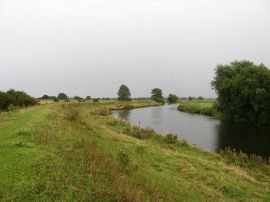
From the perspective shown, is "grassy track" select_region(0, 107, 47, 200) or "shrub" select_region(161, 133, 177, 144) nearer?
"grassy track" select_region(0, 107, 47, 200)

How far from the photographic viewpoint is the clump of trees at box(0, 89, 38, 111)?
41.8m

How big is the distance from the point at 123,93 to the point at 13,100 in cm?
8752

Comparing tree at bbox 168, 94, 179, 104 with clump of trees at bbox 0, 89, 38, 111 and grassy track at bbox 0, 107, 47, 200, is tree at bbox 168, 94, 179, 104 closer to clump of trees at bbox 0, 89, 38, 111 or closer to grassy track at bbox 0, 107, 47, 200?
clump of trees at bbox 0, 89, 38, 111

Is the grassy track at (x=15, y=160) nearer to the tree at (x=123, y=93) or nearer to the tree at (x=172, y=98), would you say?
the tree at (x=123, y=93)

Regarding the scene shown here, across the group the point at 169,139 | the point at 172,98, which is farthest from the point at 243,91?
the point at 172,98

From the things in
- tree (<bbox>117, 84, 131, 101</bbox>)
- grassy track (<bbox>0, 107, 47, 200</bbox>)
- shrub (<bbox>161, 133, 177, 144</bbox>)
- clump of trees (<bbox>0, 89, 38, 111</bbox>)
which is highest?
tree (<bbox>117, 84, 131, 101</bbox>)

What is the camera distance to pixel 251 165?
21.3 metres

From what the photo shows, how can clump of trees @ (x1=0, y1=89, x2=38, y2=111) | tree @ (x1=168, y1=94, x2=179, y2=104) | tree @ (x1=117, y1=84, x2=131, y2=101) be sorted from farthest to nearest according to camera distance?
tree @ (x1=168, y1=94, x2=179, y2=104), tree @ (x1=117, y1=84, x2=131, y2=101), clump of trees @ (x1=0, y1=89, x2=38, y2=111)

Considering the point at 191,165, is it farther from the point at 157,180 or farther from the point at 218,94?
the point at 218,94

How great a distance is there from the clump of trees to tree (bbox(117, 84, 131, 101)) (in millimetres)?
76265

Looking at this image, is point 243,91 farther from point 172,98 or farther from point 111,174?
point 172,98

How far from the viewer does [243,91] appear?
5278 cm

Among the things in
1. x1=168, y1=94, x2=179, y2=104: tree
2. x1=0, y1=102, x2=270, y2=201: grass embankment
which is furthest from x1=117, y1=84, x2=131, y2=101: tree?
x1=0, y1=102, x2=270, y2=201: grass embankment

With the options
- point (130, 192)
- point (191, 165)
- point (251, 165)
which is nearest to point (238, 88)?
point (251, 165)
